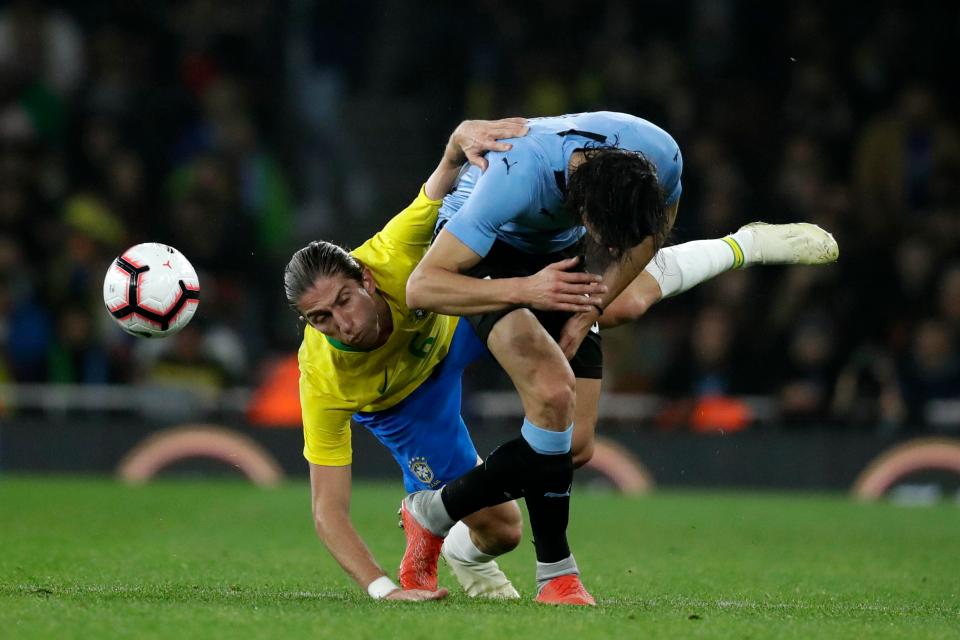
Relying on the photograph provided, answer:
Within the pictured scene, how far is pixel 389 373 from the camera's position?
18.5ft

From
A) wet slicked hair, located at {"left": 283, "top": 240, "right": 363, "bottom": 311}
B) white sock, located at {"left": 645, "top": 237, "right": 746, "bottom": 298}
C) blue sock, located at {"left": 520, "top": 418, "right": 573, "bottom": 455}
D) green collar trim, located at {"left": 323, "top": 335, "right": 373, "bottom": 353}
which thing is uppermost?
wet slicked hair, located at {"left": 283, "top": 240, "right": 363, "bottom": 311}

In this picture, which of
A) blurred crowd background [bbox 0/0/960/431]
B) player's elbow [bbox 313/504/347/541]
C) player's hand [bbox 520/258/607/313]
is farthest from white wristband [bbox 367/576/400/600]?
blurred crowd background [bbox 0/0/960/431]

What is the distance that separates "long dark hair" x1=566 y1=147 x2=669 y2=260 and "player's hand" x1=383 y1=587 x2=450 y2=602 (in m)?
1.36

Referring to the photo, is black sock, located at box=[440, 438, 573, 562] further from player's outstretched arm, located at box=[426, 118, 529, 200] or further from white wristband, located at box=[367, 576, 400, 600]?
player's outstretched arm, located at box=[426, 118, 529, 200]

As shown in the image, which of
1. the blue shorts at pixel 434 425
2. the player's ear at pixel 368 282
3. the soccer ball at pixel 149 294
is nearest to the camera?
the player's ear at pixel 368 282

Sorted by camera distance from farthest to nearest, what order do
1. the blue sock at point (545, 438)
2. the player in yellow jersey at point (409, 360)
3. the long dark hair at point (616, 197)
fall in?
the player in yellow jersey at point (409, 360), the blue sock at point (545, 438), the long dark hair at point (616, 197)

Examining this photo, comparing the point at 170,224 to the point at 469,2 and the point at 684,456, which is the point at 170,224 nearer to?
the point at 469,2

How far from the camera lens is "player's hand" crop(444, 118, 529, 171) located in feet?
16.4

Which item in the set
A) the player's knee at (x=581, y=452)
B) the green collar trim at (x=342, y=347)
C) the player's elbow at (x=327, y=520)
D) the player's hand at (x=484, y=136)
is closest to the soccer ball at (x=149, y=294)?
the green collar trim at (x=342, y=347)

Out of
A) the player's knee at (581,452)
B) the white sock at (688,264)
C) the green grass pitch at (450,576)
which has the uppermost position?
the white sock at (688,264)

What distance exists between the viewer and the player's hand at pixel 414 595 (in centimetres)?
506

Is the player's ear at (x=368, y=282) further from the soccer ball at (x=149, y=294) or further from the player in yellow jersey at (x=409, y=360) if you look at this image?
the soccer ball at (x=149, y=294)

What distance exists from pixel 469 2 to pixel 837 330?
4738mm

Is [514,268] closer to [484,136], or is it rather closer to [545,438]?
[484,136]
